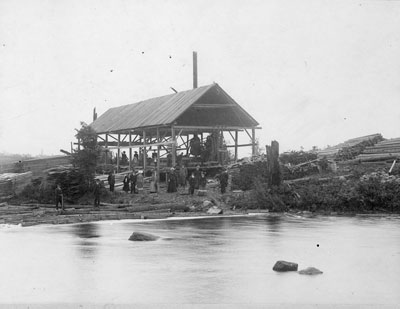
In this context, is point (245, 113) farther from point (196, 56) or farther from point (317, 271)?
point (317, 271)

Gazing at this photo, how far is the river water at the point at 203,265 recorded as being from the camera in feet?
27.1

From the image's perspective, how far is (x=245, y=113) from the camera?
34.2m

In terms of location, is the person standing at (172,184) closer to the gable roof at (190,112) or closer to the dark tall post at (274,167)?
the gable roof at (190,112)

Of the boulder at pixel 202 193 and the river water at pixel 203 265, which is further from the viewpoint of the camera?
the boulder at pixel 202 193

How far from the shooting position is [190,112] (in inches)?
1353

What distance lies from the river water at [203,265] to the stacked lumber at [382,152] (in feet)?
38.9

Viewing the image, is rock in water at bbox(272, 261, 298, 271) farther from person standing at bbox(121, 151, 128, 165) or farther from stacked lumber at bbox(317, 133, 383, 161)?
person standing at bbox(121, 151, 128, 165)

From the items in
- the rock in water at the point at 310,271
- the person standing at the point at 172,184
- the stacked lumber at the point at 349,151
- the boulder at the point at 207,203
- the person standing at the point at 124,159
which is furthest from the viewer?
the person standing at the point at 124,159

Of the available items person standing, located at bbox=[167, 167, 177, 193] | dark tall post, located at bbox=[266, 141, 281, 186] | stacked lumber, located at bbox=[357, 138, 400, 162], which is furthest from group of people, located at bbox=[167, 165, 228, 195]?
stacked lumber, located at bbox=[357, 138, 400, 162]

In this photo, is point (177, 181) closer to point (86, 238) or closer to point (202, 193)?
point (202, 193)

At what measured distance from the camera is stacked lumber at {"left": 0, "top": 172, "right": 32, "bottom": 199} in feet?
105

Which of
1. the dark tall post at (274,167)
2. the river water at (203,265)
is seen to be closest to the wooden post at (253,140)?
the dark tall post at (274,167)

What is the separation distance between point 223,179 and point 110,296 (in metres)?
18.9

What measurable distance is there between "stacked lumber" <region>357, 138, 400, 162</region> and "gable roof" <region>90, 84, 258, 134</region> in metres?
7.28
